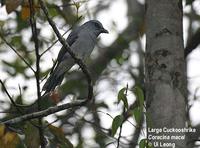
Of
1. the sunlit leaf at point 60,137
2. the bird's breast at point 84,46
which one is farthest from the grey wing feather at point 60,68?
the sunlit leaf at point 60,137

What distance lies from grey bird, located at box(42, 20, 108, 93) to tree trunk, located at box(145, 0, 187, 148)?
127 cm

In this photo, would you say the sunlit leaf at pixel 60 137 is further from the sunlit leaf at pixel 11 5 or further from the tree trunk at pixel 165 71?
the sunlit leaf at pixel 11 5

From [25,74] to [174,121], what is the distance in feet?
11.7

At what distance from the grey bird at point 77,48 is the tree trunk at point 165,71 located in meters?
1.27

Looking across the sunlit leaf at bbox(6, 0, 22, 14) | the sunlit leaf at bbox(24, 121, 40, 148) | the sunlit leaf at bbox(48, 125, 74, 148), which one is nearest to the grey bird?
the sunlit leaf at bbox(48, 125, 74, 148)

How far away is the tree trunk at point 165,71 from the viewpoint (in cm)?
351

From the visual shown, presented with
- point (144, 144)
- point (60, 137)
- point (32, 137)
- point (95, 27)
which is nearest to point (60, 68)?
point (95, 27)

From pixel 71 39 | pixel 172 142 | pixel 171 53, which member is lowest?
pixel 172 142

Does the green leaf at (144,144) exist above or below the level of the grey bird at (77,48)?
below

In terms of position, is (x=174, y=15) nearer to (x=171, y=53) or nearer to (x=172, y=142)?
(x=171, y=53)

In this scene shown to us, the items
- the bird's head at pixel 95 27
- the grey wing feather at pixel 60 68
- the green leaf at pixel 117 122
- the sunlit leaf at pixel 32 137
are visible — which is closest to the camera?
the green leaf at pixel 117 122

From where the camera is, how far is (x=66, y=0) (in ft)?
17.9

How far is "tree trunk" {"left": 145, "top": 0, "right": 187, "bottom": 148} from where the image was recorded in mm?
3508

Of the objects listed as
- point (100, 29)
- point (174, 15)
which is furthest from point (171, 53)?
point (100, 29)
